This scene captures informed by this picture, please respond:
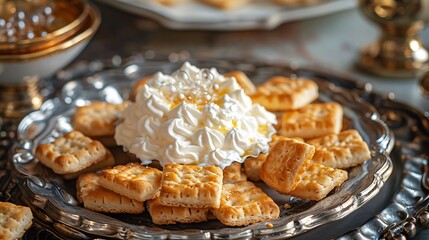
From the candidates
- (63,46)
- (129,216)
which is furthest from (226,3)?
(129,216)

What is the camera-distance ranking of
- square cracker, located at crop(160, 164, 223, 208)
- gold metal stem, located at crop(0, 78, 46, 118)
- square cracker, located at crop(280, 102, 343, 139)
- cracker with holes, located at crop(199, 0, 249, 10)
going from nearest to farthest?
square cracker, located at crop(160, 164, 223, 208) < square cracker, located at crop(280, 102, 343, 139) < gold metal stem, located at crop(0, 78, 46, 118) < cracker with holes, located at crop(199, 0, 249, 10)

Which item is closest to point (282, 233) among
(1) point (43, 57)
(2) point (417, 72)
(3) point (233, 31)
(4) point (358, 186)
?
(4) point (358, 186)

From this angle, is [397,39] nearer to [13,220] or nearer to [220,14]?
[220,14]

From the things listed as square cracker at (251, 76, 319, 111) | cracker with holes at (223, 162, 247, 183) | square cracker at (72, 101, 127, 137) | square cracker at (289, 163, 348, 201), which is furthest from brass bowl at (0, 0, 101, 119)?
square cracker at (289, 163, 348, 201)

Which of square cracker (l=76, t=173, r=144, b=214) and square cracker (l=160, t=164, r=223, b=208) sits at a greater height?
square cracker (l=160, t=164, r=223, b=208)

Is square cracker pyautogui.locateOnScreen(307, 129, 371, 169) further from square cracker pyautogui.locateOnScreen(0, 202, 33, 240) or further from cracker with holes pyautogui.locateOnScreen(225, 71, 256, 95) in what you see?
square cracker pyautogui.locateOnScreen(0, 202, 33, 240)

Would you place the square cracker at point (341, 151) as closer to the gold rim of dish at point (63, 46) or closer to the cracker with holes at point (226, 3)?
the gold rim of dish at point (63, 46)

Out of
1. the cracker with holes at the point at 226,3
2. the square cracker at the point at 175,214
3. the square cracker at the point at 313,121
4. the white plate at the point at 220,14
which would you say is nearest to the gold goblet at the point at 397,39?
the white plate at the point at 220,14
